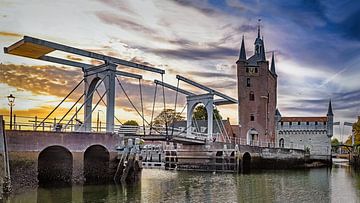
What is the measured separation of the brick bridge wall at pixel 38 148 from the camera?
21.7 meters

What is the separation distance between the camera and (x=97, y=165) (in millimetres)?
26625

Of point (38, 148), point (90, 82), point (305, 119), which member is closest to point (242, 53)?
point (305, 119)

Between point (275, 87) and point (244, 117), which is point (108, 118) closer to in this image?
point (244, 117)

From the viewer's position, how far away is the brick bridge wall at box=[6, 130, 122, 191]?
21656 millimetres

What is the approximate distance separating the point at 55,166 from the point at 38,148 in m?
3.02

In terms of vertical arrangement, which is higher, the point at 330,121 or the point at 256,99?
the point at 256,99

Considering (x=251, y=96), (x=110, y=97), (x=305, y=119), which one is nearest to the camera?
(x=110, y=97)

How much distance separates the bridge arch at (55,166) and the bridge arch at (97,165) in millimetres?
1322

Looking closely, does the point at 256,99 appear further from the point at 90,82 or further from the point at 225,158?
the point at 90,82

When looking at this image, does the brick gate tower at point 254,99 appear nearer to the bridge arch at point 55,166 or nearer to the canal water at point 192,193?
the canal water at point 192,193

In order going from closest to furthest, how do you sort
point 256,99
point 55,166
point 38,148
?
1. point 38,148
2. point 55,166
3. point 256,99

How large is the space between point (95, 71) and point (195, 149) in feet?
44.6

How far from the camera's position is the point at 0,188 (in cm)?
1814

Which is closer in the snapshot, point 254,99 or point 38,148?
point 38,148
